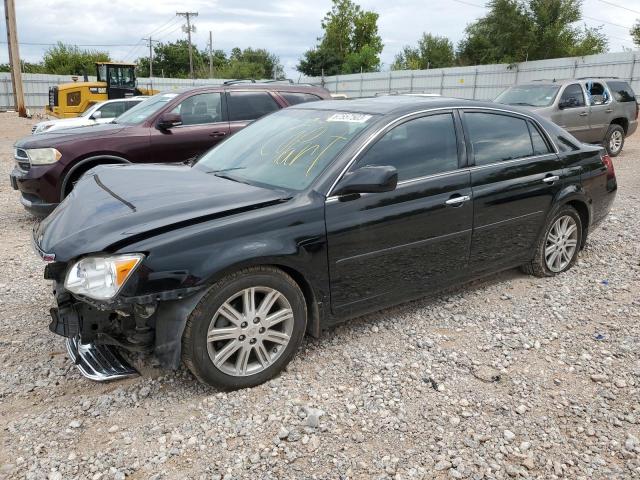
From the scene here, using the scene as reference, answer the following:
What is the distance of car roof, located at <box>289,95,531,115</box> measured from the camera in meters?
3.80

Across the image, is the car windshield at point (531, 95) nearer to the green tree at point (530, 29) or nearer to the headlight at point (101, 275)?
the headlight at point (101, 275)

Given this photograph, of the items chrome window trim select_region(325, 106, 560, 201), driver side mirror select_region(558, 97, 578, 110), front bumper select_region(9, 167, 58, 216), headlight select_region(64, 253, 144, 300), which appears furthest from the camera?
driver side mirror select_region(558, 97, 578, 110)

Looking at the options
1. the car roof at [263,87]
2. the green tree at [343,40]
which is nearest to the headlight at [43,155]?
the car roof at [263,87]

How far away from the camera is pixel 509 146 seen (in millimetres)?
4305

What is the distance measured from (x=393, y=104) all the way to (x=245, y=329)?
1968 mm

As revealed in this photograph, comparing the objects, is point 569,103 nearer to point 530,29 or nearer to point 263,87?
point 263,87

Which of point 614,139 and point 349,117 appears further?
point 614,139

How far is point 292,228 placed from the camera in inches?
122

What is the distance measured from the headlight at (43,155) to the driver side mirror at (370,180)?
4481mm

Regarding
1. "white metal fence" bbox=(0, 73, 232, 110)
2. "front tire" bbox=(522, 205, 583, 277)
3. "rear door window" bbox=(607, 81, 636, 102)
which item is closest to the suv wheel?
"rear door window" bbox=(607, 81, 636, 102)

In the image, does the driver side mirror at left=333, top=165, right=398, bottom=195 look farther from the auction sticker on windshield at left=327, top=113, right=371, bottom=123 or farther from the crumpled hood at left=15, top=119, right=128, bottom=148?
the crumpled hood at left=15, top=119, right=128, bottom=148

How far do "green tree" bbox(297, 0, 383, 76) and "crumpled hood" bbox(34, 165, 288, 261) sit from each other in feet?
185

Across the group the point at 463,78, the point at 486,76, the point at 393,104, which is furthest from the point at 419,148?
the point at 463,78

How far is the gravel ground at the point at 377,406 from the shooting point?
2562 millimetres
